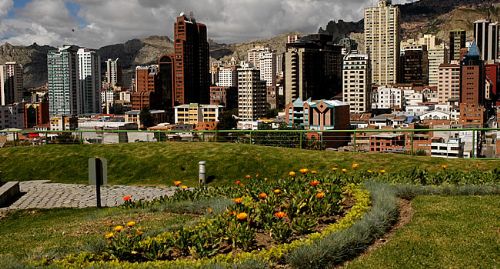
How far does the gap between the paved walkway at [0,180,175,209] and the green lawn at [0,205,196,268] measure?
184 centimetres

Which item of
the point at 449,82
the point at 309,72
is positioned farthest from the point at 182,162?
the point at 449,82

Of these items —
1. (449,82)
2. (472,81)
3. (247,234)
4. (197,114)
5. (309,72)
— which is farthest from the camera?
(449,82)

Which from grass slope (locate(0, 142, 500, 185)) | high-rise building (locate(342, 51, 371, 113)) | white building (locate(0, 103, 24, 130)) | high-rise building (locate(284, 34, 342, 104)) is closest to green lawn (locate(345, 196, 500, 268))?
grass slope (locate(0, 142, 500, 185))

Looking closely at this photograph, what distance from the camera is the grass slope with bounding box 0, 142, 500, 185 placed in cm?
1700

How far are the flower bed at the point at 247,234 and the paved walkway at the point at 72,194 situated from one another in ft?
21.7

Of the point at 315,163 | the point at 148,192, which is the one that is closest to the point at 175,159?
the point at 148,192

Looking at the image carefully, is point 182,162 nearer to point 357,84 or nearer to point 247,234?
point 247,234

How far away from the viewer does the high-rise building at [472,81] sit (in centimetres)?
16562

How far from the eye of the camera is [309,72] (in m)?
182

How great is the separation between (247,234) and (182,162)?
40.0 ft

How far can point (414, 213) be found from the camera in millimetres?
7969

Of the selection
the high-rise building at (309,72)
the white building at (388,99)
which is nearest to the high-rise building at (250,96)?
the high-rise building at (309,72)

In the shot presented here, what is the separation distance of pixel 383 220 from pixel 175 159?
12.3 meters

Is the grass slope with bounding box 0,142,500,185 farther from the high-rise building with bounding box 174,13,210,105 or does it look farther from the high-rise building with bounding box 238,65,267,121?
the high-rise building with bounding box 174,13,210,105
